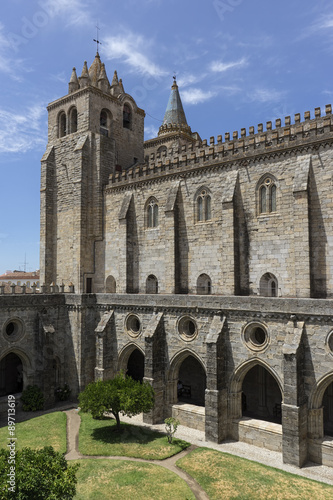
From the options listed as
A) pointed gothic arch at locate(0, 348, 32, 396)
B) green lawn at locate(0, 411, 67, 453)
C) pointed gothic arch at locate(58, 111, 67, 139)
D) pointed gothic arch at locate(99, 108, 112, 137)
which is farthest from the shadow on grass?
pointed gothic arch at locate(58, 111, 67, 139)

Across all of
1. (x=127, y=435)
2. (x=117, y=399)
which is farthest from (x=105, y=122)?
(x=127, y=435)

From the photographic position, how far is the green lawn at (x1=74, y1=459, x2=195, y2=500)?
15.4 metres

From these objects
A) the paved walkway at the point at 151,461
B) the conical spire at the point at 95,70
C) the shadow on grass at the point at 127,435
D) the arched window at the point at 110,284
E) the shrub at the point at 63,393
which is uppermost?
the conical spire at the point at 95,70

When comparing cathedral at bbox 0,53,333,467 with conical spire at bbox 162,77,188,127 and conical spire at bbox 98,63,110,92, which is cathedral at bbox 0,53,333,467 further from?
conical spire at bbox 162,77,188,127

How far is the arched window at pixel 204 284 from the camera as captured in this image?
2798cm

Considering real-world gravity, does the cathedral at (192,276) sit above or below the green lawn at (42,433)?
above

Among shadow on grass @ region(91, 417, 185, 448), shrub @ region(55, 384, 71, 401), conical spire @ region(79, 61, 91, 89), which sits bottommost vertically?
shadow on grass @ region(91, 417, 185, 448)

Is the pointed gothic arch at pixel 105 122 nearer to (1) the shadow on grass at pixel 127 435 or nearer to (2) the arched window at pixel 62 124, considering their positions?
(2) the arched window at pixel 62 124

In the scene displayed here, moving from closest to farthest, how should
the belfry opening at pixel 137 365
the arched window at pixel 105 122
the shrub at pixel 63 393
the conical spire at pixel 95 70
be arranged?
the shrub at pixel 63 393 → the belfry opening at pixel 137 365 → the arched window at pixel 105 122 → the conical spire at pixel 95 70

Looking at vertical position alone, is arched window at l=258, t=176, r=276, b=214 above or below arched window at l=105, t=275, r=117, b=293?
above

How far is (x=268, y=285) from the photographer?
25328mm

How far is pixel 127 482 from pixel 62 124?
31520mm

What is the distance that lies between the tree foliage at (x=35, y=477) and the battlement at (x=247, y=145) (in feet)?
68.5

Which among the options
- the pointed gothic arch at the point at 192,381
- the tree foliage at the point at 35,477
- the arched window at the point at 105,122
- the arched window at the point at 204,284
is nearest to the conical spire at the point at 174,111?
the arched window at the point at 105,122
